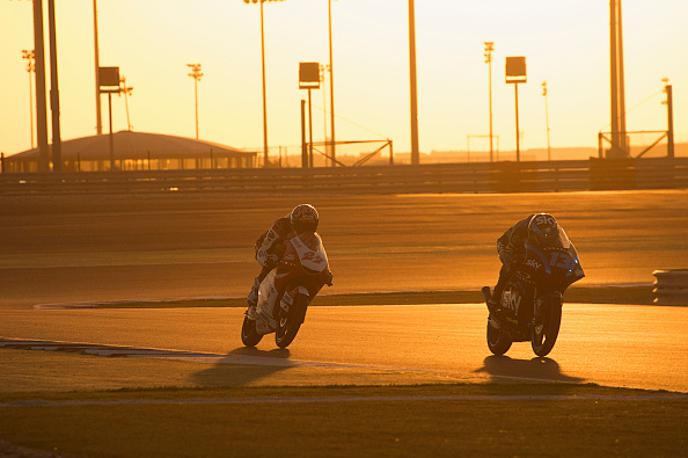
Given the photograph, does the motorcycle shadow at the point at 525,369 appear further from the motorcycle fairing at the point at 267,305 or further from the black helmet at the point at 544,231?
the motorcycle fairing at the point at 267,305

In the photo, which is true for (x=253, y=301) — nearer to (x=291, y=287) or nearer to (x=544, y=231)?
(x=291, y=287)

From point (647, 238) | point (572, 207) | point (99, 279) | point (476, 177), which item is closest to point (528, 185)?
point (476, 177)

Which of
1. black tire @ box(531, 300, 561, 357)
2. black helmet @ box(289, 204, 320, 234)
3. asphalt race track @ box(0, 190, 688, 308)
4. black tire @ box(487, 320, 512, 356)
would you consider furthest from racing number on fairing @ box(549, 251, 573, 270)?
asphalt race track @ box(0, 190, 688, 308)

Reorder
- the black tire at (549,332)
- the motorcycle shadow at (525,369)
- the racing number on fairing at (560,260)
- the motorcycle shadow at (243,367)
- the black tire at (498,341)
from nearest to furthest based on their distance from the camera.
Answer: the motorcycle shadow at (243,367), the motorcycle shadow at (525,369), the racing number on fairing at (560,260), the black tire at (549,332), the black tire at (498,341)

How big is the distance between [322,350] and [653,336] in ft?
12.2

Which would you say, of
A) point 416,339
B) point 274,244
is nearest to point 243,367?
point 274,244

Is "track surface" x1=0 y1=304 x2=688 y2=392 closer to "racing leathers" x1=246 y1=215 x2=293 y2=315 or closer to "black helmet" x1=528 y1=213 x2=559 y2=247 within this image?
"racing leathers" x1=246 y1=215 x2=293 y2=315

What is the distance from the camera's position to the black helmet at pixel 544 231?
1556 centimetres

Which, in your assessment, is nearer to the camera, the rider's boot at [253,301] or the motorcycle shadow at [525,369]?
the motorcycle shadow at [525,369]

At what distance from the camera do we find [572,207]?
47.6 meters

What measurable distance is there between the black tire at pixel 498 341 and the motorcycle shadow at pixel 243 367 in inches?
78.9

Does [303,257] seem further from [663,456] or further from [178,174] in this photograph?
[178,174]

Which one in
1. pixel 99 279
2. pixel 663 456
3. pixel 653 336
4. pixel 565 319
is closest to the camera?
pixel 663 456

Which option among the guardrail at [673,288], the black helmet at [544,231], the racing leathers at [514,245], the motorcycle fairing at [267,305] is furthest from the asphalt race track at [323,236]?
the black helmet at [544,231]
